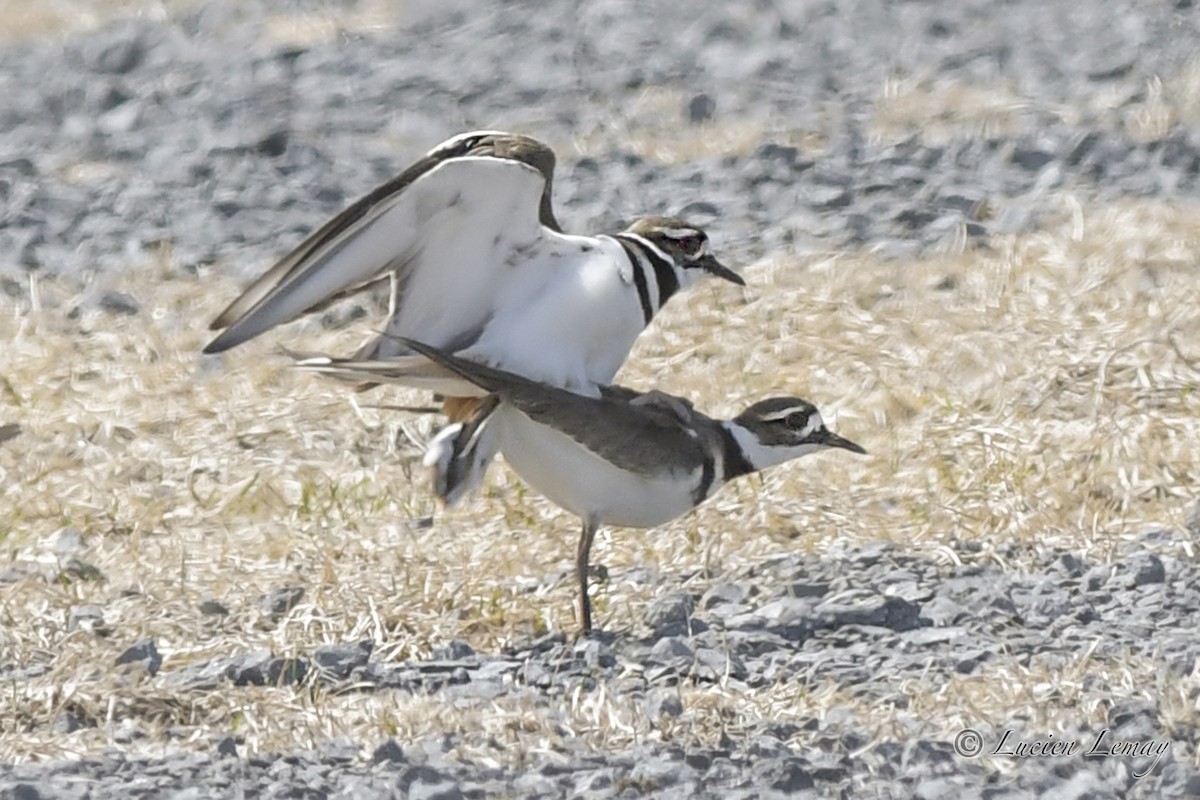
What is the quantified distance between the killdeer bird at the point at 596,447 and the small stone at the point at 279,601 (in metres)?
0.60

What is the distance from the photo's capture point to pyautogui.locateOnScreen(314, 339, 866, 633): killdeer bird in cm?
586

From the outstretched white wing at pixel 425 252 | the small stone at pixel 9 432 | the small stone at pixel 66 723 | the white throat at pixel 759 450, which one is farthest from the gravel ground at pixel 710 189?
the small stone at pixel 9 432

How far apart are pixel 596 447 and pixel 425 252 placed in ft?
2.54

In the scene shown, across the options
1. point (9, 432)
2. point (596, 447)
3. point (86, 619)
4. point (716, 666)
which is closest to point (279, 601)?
point (86, 619)

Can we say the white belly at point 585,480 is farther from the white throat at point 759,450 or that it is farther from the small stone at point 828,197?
the small stone at point 828,197

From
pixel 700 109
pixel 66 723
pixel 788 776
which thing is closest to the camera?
pixel 788 776

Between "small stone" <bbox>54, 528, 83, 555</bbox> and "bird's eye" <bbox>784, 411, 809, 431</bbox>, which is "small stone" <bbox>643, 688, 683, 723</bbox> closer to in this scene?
"bird's eye" <bbox>784, 411, 809, 431</bbox>

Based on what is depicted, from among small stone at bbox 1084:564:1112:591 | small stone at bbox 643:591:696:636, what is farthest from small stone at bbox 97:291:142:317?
small stone at bbox 1084:564:1112:591

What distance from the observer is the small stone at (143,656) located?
18.0 ft

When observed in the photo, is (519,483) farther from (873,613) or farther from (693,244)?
(873,613)

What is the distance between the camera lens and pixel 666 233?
21.8 feet

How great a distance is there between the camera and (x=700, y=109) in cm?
1062

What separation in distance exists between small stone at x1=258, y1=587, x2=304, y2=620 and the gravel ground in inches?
17.0

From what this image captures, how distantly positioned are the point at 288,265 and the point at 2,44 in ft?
26.0
